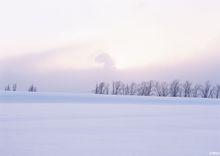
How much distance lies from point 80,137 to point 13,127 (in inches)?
94.5

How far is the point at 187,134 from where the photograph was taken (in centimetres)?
1145

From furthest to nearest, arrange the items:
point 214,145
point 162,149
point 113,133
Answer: point 113,133 < point 214,145 < point 162,149

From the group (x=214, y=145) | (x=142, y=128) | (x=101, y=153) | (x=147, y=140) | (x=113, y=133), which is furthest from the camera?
(x=142, y=128)

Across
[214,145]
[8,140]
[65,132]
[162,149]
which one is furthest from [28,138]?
[214,145]

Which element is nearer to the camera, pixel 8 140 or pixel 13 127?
pixel 8 140

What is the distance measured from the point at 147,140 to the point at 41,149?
2.66 meters

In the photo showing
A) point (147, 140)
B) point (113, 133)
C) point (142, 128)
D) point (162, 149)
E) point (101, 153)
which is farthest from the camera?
point (142, 128)

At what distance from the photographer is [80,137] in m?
10.3

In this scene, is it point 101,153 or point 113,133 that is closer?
point 101,153

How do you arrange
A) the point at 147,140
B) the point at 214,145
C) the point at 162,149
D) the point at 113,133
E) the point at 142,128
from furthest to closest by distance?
the point at 142,128 < the point at 113,133 < the point at 147,140 < the point at 214,145 < the point at 162,149

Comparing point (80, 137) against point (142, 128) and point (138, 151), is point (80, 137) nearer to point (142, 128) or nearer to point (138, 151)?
point (138, 151)

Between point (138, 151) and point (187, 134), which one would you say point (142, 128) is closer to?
point (187, 134)

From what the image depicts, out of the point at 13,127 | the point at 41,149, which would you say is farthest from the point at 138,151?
the point at 13,127

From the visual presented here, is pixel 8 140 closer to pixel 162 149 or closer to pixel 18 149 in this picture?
pixel 18 149
